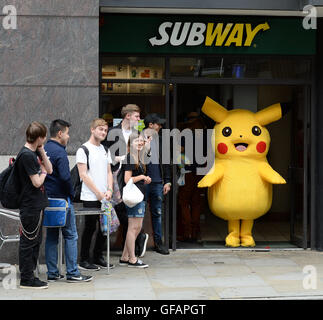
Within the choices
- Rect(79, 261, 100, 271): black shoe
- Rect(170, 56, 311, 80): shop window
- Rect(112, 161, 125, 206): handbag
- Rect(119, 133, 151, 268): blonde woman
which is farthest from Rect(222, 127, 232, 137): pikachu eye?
Rect(79, 261, 100, 271): black shoe

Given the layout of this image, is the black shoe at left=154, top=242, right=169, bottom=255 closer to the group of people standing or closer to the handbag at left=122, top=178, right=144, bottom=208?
the group of people standing

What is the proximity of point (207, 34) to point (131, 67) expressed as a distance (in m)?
1.21

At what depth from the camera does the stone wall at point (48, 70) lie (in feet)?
31.5

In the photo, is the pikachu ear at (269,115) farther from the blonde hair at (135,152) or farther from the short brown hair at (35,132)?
the short brown hair at (35,132)

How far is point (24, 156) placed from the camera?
25.6 feet

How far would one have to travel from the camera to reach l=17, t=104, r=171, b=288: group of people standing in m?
7.93

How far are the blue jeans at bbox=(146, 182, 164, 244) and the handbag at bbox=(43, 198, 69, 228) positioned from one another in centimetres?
212

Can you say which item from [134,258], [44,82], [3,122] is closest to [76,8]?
[44,82]

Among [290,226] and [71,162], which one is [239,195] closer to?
[290,226]

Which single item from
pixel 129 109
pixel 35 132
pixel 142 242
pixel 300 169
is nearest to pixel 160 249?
pixel 142 242

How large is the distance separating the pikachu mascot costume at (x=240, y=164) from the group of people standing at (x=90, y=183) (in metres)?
0.88

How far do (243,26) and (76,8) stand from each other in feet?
8.16

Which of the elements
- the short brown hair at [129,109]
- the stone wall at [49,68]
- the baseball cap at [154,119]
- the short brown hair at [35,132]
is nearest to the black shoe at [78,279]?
the short brown hair at [35,132]
